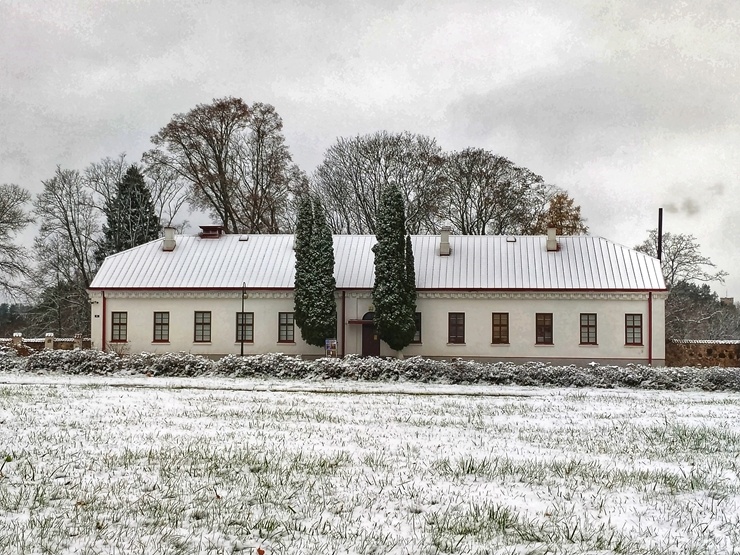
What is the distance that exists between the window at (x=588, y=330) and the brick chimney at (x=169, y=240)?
66.4 feet

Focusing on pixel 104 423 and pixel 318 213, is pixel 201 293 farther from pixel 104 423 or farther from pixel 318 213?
pixel 104 423

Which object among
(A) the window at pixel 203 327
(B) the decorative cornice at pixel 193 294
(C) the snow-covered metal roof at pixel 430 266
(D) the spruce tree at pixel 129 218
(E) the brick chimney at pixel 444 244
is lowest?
(A) the window at pixel 203 327

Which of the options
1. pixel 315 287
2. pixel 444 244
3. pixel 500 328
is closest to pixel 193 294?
pixel 315 287

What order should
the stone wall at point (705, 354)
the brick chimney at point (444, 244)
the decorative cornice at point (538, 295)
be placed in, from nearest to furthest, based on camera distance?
the decorative cornice at point (538, 295) < the stone wall at point (705, 354) < the brick chimney at point (444, 244)

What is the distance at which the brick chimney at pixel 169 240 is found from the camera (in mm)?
36219

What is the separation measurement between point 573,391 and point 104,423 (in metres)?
14.2

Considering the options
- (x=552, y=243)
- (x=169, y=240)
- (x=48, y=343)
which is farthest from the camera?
(x=169, y=240)

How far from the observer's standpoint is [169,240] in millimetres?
36500

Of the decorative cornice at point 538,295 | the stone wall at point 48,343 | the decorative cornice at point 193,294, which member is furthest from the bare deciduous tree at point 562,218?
the stone wall at point 48,343

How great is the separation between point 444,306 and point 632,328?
8.44 m

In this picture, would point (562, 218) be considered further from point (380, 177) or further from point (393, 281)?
point (393, 281)

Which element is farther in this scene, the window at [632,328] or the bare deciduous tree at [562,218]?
the bare deciduous tree at [562,218]

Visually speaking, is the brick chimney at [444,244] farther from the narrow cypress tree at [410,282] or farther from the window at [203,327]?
the window at [203,327]

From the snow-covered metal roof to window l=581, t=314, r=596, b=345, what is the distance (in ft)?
4.78
